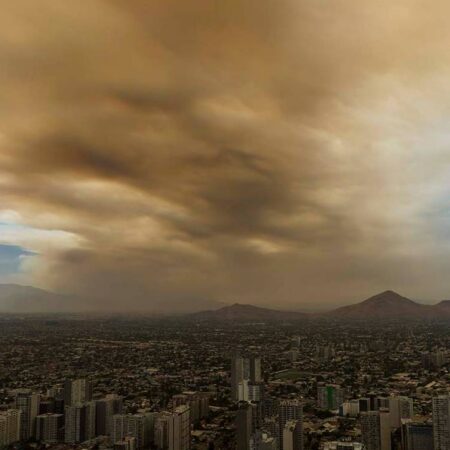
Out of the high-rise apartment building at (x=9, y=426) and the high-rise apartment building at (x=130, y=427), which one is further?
the high-rise apartment building at (x=9, y=426)

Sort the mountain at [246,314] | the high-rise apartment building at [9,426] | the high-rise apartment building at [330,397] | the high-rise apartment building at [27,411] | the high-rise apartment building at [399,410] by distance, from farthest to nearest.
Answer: the mountain at [246,314] → the high-rise apartment building at [330,397] → the high-rise apartment building at [27,411] → the high-rise apartment building at [399,410] → the high-rise apartment building at [9,426]

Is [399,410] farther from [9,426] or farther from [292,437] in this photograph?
[9,426]

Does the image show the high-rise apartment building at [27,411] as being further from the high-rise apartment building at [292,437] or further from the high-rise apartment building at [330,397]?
the high-rise apartment building at [330,397]

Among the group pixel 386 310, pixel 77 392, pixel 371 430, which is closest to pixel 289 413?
pixel 371 430

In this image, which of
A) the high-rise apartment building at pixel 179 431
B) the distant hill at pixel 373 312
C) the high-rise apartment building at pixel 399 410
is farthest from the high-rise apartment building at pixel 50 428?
the distant hill at pixel 373 312

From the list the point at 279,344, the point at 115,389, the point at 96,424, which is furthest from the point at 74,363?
the point at 279,344

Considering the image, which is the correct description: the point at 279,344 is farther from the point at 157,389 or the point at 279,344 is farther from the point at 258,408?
the point at 258,408

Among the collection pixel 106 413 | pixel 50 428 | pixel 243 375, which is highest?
pixel 243 375
